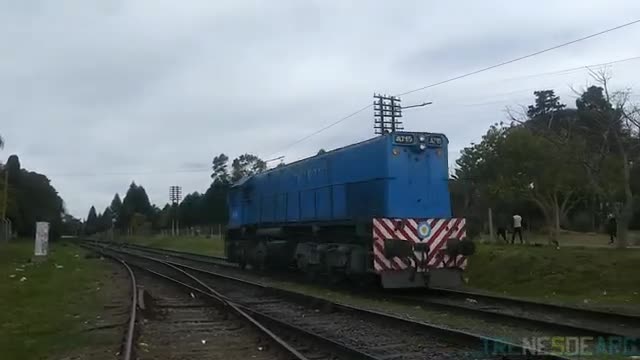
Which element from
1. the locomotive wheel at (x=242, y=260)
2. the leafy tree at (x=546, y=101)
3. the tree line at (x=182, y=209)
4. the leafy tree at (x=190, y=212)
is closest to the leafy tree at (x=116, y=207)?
the tree line at (x=182, y=209)

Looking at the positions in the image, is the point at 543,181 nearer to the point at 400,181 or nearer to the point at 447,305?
the point at 400,181

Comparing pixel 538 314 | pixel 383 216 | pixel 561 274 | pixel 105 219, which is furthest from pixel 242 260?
pixel 105 219

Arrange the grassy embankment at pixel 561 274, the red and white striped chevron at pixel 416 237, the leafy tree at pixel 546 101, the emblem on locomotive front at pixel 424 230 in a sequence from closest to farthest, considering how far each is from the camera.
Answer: the grassy embankment at pixel 561 274, the red and white striped chevron at pixel 416 237, the emblem on locomotive front at pixel 424 230, the leafy tree at pixel 546 101

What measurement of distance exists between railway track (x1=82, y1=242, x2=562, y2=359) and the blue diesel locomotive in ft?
7.36

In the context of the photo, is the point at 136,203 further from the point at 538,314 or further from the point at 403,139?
the point at 538,314

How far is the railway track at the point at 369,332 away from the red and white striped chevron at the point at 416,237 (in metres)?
2.24

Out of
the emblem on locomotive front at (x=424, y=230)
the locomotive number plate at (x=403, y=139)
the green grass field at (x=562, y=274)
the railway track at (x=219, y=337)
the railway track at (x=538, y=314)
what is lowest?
the railway track at (x=219, y=337)

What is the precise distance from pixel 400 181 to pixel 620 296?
19.4 ft

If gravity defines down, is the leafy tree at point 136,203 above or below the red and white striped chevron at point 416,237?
above

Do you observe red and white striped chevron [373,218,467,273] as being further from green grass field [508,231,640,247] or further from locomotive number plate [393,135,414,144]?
green grass field [508,231,640,247]

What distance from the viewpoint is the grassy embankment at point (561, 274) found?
620 inches

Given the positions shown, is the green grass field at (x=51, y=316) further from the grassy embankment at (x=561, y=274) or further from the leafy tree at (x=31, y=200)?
the leafy tree at (x=31, y=200)

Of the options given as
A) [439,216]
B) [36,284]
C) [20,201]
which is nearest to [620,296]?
[439,216]

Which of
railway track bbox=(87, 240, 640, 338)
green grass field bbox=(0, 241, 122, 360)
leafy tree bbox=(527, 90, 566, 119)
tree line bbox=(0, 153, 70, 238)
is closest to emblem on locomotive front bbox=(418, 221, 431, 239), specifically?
railway track bbox=(87, 240, 640, 338)
